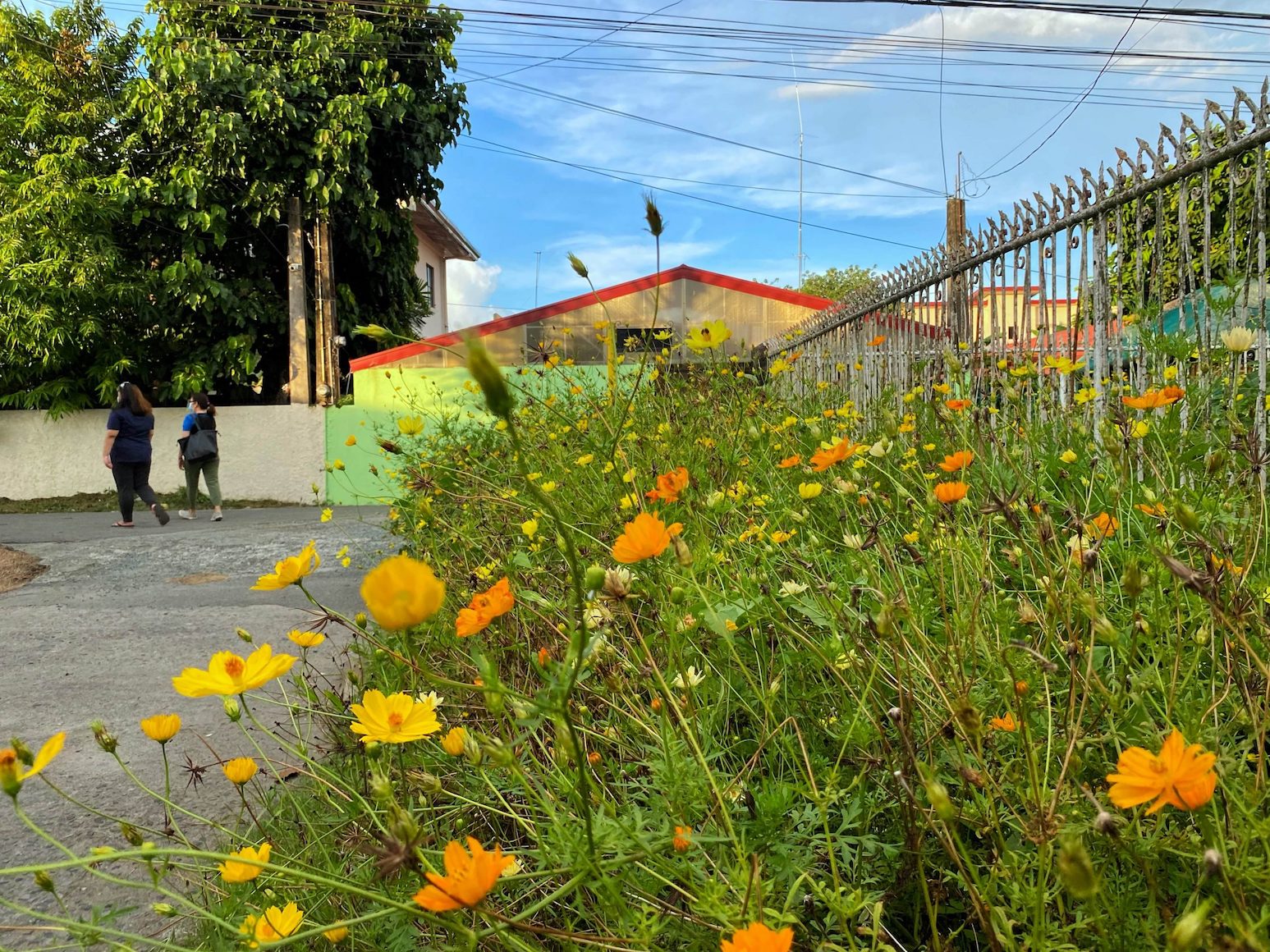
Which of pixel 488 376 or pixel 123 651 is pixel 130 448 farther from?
pixel 488 376

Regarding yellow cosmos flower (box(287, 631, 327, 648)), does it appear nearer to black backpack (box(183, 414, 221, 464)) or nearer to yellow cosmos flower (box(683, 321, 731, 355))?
yellow cosmos flower (box(683, 321, 731, 355))

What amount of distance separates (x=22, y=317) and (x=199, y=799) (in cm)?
1347

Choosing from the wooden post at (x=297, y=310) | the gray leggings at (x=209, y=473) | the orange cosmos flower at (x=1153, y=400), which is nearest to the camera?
the orange cosmos flower at (x=1153, y=400)

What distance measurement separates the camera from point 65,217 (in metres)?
12.1

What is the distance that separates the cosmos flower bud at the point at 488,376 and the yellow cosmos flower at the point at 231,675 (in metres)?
0.56

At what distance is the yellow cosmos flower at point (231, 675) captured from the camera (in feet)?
2.91

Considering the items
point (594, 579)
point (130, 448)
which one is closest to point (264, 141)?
point (130, 448)

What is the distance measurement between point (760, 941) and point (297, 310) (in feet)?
45.5

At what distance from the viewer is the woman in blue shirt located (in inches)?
324

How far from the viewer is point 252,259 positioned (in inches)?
532

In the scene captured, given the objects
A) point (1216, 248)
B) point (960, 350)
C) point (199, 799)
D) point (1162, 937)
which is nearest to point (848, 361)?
point (960, 350)

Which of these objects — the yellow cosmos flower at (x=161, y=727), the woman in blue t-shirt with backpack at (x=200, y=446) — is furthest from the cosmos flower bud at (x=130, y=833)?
the woman in blue t-shirt with backpack at (x=200, y=446)

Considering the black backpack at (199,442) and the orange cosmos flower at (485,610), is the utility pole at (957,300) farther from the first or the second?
the black backpack at (199,442)

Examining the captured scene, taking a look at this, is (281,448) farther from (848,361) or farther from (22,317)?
(848,361)
